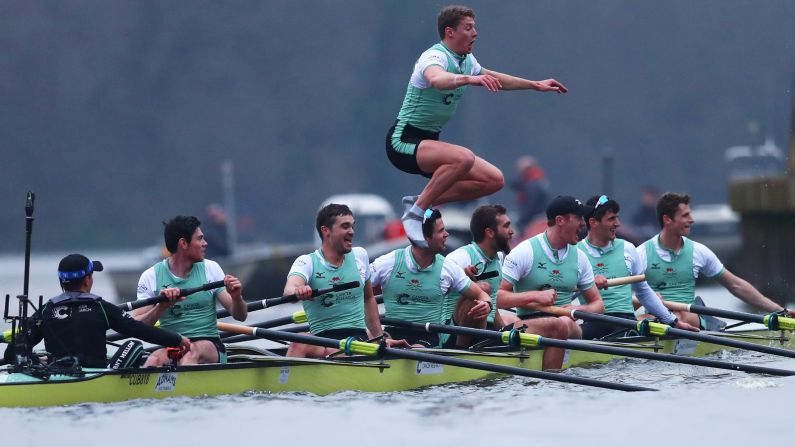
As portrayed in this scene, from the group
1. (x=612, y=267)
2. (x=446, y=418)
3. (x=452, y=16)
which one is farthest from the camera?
(x=612, y=267)

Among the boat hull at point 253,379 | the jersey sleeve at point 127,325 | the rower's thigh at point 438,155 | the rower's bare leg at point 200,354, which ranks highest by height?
the rower's thigh at point 438,155

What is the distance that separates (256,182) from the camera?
193ft

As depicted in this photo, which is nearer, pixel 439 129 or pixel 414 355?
pixel 414 355

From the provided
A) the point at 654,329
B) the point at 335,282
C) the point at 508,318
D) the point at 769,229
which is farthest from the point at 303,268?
the point at 769,229

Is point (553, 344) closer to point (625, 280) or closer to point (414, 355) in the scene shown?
point (414, 355)

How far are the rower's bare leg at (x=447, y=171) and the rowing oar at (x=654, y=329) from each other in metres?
1.26

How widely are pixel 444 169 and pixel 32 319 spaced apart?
3.86 metres

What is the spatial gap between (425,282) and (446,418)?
6.55ft

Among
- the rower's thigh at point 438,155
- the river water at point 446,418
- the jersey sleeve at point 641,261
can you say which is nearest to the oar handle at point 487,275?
the river water at point 446,418

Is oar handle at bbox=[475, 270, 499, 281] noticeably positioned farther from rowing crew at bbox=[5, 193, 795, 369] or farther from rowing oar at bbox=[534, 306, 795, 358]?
rowing oar at bbox=[534, 306, 795, 358]

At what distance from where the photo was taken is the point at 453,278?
13.3 metres

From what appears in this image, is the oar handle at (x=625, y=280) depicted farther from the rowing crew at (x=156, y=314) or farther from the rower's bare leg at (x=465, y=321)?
the rowing crew at (x=156, y=314)

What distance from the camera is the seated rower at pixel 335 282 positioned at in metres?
12.5

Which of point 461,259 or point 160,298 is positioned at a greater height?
point 461,259
